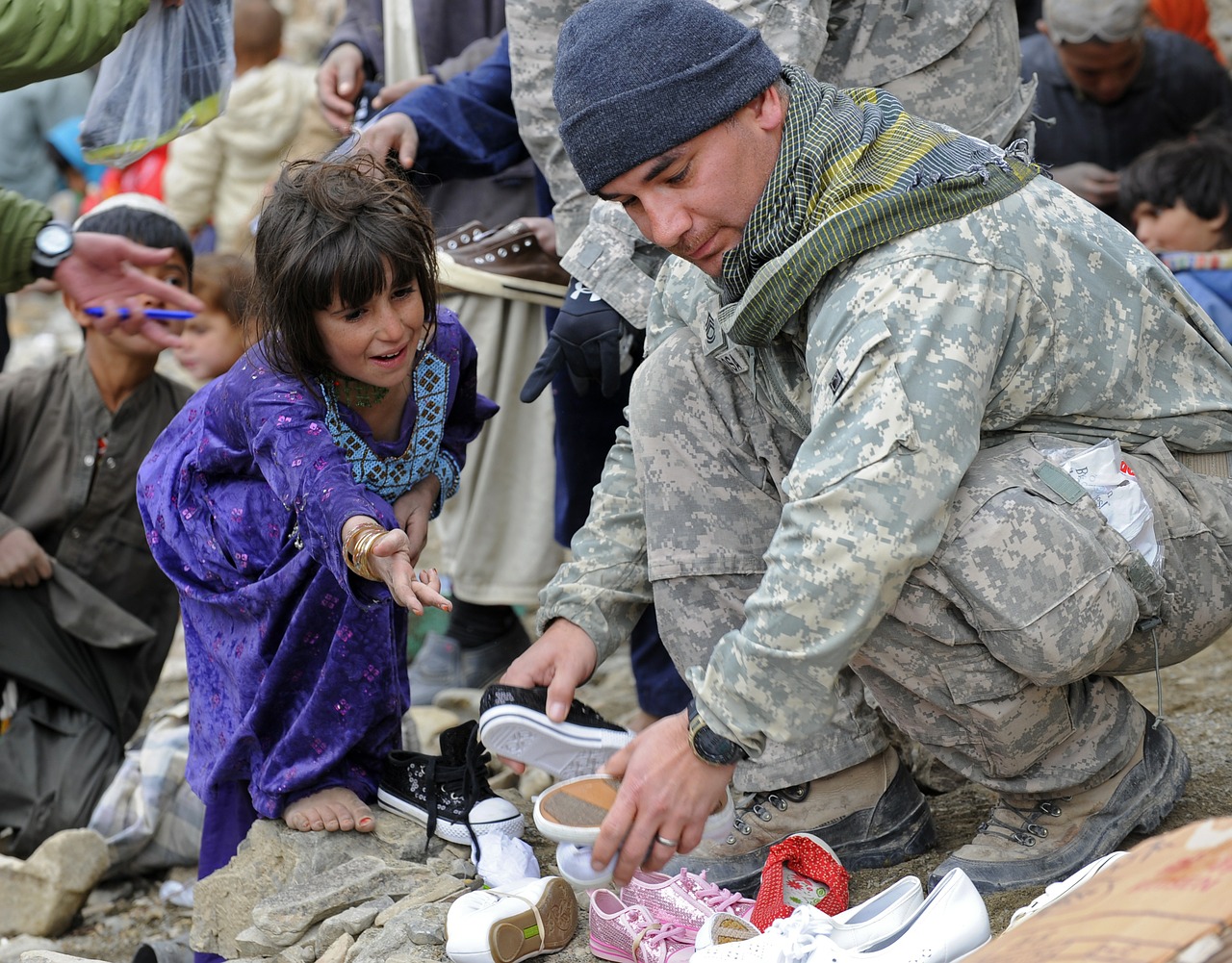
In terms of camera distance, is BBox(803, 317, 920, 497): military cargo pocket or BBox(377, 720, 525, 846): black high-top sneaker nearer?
BBox(803, 317, 920, 497): military cargo pocket

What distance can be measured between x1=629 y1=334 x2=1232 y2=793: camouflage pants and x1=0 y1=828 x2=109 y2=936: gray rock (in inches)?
60.9

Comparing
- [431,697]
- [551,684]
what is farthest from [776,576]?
[431,697]

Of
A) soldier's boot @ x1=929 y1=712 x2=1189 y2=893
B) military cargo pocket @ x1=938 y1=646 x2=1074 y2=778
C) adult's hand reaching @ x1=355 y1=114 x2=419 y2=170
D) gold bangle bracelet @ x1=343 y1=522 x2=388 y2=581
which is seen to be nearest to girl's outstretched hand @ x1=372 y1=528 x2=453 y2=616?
gold bangle bracelet @ x1=343 y1=522 x2=388 y2=581

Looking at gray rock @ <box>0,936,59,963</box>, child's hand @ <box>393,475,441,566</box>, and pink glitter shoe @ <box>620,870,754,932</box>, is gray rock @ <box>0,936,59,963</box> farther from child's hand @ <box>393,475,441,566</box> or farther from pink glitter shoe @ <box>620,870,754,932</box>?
pink glitter shoe @ <box>620,870,754,932</box>

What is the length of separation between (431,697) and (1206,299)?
237 cm

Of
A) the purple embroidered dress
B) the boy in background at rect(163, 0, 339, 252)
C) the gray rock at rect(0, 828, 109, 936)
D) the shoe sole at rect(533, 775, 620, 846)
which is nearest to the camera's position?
the shoe sole at rect(533, 775, 620, 846)

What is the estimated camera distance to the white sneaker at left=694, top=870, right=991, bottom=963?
1706 mm

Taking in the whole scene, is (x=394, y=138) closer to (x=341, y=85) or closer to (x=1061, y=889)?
(x=341, y=85)

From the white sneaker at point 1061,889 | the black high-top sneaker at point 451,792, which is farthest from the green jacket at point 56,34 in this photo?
the white sneaker at point 1061,889

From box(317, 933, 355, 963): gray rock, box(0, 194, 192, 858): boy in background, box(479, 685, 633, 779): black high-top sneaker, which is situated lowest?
box(0, 194, 192, 858): boy in background

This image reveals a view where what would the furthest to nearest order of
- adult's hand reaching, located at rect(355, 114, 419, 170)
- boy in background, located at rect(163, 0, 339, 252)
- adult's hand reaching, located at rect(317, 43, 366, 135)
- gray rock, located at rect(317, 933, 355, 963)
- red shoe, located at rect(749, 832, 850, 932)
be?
boy in background, located at rect(163, 0, 339, 252) → adult's hand reaching, located at rect(317, 43, 366, 135) → adult's hand reaching, located at rect(355, 114, 419, 170) → gray rock, located at rect(317, 933, 355, 963) → red shoe, located at rect(749, 832, 850, 932)

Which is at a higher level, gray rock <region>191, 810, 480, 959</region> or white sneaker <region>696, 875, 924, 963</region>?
white sneaker <region>696, 875, 924, 963</region>

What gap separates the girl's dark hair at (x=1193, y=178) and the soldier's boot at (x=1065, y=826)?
Answer: 234 cm

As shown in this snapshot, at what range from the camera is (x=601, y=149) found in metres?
1.88
